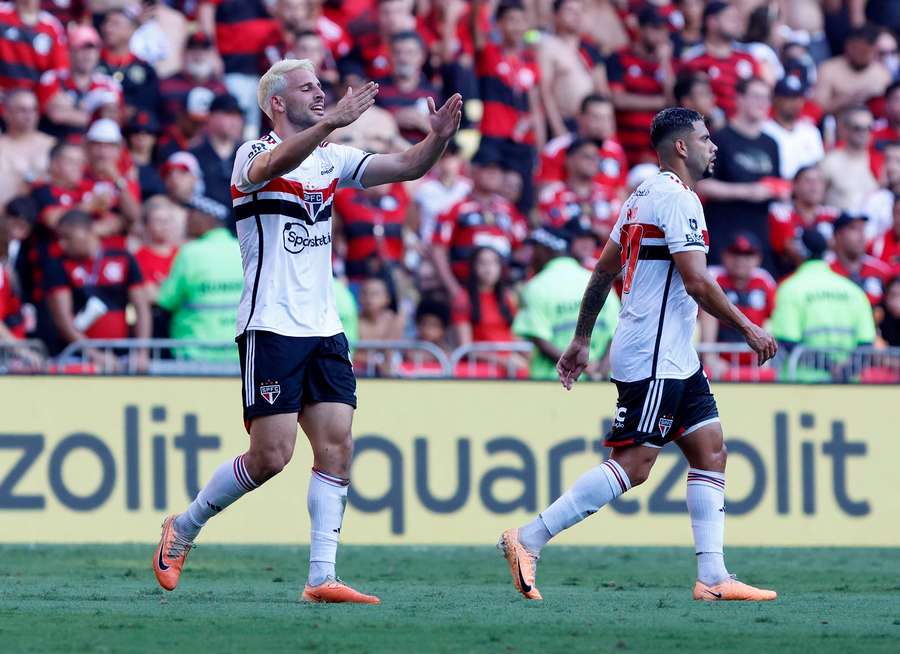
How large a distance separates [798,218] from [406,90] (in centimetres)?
395

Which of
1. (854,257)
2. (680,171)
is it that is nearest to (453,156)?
(854,257)

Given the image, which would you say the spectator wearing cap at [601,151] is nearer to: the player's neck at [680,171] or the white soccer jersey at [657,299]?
the player's neck at [680,171]

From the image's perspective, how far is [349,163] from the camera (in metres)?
8.30

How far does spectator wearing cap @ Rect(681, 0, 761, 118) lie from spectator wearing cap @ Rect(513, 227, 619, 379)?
4282 mm

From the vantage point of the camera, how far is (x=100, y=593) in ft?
28.7

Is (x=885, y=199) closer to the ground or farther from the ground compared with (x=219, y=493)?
farther from the ground

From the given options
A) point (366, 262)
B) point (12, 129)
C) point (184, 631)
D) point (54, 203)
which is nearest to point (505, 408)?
point (366, 262)

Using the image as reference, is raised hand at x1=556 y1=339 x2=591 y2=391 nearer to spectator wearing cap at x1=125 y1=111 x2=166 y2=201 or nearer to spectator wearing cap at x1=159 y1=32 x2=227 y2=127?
spectator wearing cap at x1=125 y1=111 x2=166 y2=201

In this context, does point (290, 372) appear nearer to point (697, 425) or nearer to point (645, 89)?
point (697, 425)

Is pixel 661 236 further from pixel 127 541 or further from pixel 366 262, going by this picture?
pixel 366 262

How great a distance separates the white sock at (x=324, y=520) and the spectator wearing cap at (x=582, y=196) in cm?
753

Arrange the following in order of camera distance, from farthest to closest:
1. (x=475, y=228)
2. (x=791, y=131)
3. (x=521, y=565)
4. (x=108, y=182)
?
(x=791, y=131) < (x=475, y=228) < (x=108, y=182) < (x=521, y=565)

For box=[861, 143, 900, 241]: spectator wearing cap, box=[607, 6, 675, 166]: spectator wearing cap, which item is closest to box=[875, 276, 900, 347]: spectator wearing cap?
box=[861, 143, 900, 241]: spectator wearing cap

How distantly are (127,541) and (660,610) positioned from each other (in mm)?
5598
